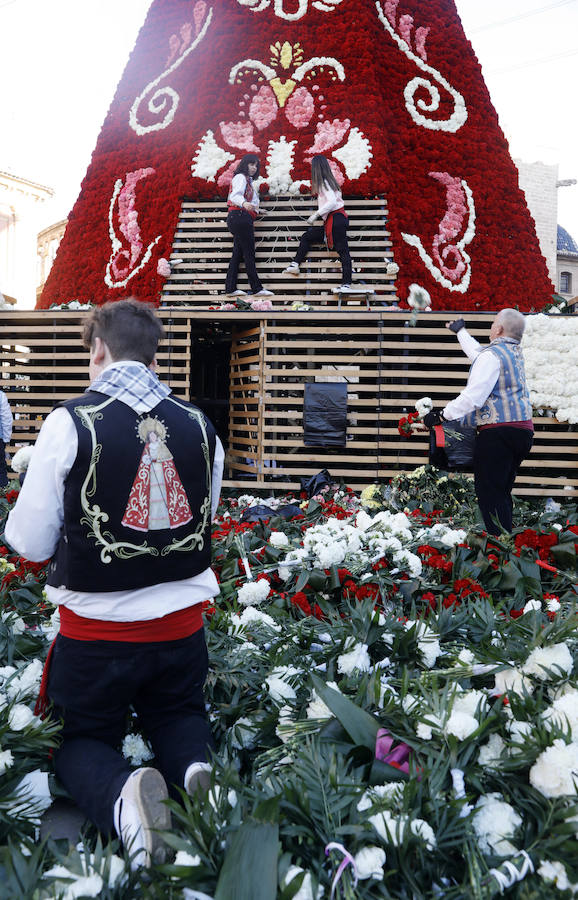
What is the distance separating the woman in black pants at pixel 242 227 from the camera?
906cm

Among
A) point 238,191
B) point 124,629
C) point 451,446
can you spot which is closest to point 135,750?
point 124,629

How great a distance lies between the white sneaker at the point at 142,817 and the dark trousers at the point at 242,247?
785 centimetres

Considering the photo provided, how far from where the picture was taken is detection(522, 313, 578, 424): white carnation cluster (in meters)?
7.09

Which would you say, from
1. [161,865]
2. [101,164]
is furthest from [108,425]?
[101,164]

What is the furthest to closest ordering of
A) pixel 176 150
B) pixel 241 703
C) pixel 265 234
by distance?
pixel 176 150 → pixel 265 234 → pixel 241 703

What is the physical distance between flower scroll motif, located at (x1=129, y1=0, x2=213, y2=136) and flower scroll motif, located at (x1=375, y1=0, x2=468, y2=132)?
308cm

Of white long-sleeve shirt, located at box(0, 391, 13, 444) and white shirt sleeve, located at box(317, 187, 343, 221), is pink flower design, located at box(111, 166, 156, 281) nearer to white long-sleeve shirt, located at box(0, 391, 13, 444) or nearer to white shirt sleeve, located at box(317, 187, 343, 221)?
white shirt sleeve, located at box(317, 187, 343, 221)

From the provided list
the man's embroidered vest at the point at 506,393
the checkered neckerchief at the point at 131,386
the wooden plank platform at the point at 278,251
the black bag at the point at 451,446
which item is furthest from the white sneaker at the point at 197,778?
the wooden plank platform at the point at 278,251

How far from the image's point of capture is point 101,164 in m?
11.7

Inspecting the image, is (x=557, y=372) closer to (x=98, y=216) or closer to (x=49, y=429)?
(x=49, y=429)

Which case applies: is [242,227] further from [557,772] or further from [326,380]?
[557,772]

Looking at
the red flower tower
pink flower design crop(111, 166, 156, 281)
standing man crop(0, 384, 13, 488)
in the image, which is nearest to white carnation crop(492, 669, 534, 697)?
standing man crop(0, 384, 13, 488)

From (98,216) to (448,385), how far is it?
6936 mm

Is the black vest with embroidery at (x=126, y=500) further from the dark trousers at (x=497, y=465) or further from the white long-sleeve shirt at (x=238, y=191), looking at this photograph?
the white long-sleeve shirt at (x=238, y=191)
